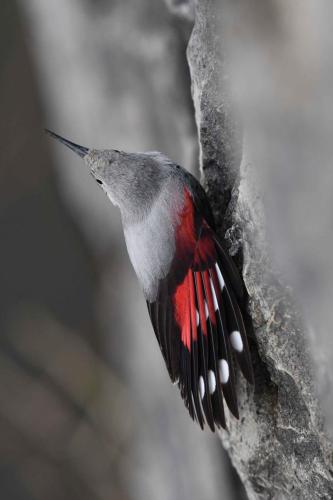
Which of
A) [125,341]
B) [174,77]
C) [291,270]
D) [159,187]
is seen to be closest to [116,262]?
[125,341]

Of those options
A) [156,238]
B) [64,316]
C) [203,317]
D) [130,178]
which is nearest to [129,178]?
[130,178]

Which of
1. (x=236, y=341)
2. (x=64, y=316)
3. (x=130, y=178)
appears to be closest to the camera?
(x=236, y=341)

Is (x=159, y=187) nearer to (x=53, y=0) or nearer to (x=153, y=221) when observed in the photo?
(x=153, y=221)

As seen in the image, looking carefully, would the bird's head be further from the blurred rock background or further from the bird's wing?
the blurred rock background

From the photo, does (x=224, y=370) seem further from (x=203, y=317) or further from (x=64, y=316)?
(x=64, y=316)

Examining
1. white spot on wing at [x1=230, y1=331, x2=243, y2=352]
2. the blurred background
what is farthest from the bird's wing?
the blurred background

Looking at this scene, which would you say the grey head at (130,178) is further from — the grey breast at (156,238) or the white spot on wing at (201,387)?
the white spot on wing at (201,387)
